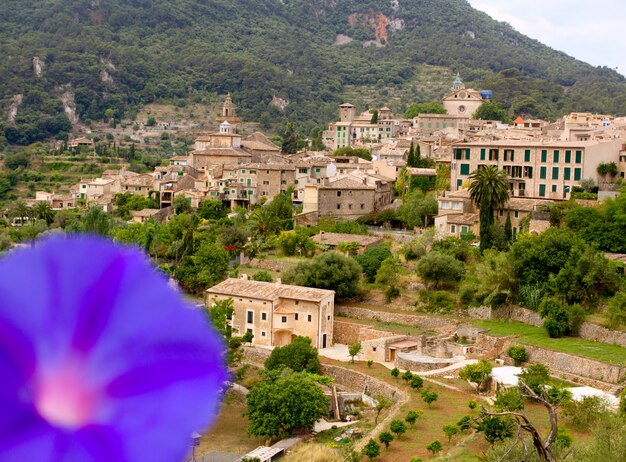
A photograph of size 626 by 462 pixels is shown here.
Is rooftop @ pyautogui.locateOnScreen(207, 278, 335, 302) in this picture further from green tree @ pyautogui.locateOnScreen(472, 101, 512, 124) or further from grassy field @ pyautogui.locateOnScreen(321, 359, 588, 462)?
green tree @ pyautogui.locateOnScreen(472, 101, 512, 124)

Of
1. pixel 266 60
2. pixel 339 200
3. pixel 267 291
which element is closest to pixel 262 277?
pixel 267 291

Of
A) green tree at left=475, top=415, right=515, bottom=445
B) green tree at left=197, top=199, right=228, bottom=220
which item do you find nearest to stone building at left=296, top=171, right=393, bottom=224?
green tree at left=197, top=199, right=228, bottom=220

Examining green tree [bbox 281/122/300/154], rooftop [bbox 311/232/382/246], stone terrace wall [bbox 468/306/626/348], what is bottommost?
stone terrace wall [bbox 468/306/626/348]

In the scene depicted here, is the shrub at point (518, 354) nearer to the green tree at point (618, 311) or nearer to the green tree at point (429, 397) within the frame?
the green tree at point (618, 311)

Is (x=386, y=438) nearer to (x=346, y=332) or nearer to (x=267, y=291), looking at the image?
(x=346, y=332)

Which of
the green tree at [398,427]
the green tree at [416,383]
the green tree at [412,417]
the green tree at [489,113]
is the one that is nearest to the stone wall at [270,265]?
the green tree at [416,383]

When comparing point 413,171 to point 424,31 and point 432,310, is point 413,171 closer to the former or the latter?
point 432,310
